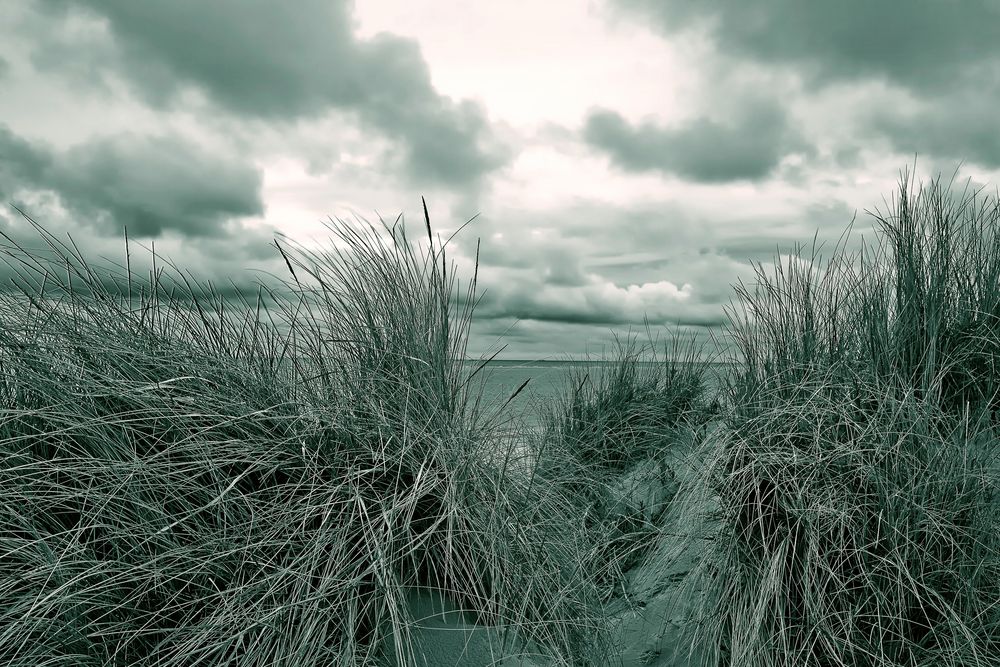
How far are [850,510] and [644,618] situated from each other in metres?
1.16

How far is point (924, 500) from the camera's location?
7.60ft

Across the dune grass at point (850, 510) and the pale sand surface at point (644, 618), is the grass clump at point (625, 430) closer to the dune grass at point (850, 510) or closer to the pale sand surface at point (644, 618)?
the pale sand surface at point (644, 618)

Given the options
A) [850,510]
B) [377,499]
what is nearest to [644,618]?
[850,510]

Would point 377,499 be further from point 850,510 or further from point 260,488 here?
point 850,510

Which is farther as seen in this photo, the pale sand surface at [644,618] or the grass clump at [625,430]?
the grass clump at [625,430]

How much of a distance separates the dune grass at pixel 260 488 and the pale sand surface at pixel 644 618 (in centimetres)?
6

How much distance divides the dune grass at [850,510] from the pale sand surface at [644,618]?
0.55 feet

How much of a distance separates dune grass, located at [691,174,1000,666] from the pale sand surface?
167 millimetres

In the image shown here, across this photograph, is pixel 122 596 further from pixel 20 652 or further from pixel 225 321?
pixel 225 321

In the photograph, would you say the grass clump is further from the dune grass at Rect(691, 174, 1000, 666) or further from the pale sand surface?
the dune grass at Rect(691, 174, 1000, 666)

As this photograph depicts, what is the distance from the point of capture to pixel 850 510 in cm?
236

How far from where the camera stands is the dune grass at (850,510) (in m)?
2.28

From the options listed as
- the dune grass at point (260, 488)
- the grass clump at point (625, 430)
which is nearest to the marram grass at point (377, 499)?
the dune grass at point (260, 488)

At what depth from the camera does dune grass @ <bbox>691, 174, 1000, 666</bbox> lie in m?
2.28
